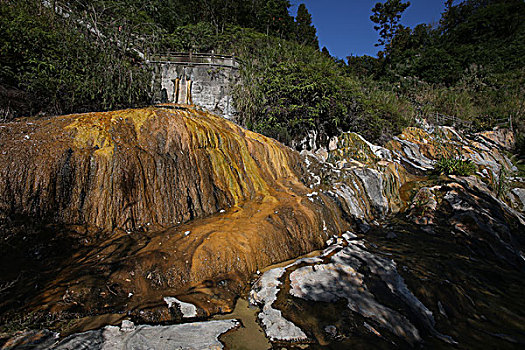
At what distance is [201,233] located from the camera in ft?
13.1

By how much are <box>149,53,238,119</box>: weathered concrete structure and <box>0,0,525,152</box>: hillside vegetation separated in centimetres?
104

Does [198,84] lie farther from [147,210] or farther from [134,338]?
[134,338]

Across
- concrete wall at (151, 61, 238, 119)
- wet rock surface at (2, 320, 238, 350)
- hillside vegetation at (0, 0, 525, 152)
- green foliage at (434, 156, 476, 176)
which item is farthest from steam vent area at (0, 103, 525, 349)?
concrete wall at (151, 61, 238, 119)

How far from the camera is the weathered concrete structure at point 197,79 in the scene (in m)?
12.6

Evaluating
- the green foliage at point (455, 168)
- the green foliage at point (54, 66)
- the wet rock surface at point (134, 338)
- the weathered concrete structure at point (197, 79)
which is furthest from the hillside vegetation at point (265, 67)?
the wet rock surface at point (134, 338)

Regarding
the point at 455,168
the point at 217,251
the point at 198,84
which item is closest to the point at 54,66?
the point at 217,251

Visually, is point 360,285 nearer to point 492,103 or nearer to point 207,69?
point 207,69

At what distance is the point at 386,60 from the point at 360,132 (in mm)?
25365

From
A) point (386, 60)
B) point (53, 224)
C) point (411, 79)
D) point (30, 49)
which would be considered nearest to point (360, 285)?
point (53, 224)

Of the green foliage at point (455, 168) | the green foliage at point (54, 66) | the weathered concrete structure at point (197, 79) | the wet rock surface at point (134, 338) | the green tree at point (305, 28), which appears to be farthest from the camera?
the green tree at point (305, 28)

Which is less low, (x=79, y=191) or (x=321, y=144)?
(x=321, y=144)

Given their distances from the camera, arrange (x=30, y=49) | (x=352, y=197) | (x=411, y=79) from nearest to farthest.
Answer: (x=30, y=49), (x=352, y=197), (x=411, y=79)

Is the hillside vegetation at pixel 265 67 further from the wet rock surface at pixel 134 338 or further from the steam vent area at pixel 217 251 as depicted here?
the wet rock surface at pixel 134 338

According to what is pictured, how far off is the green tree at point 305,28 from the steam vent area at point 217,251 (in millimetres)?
27789
